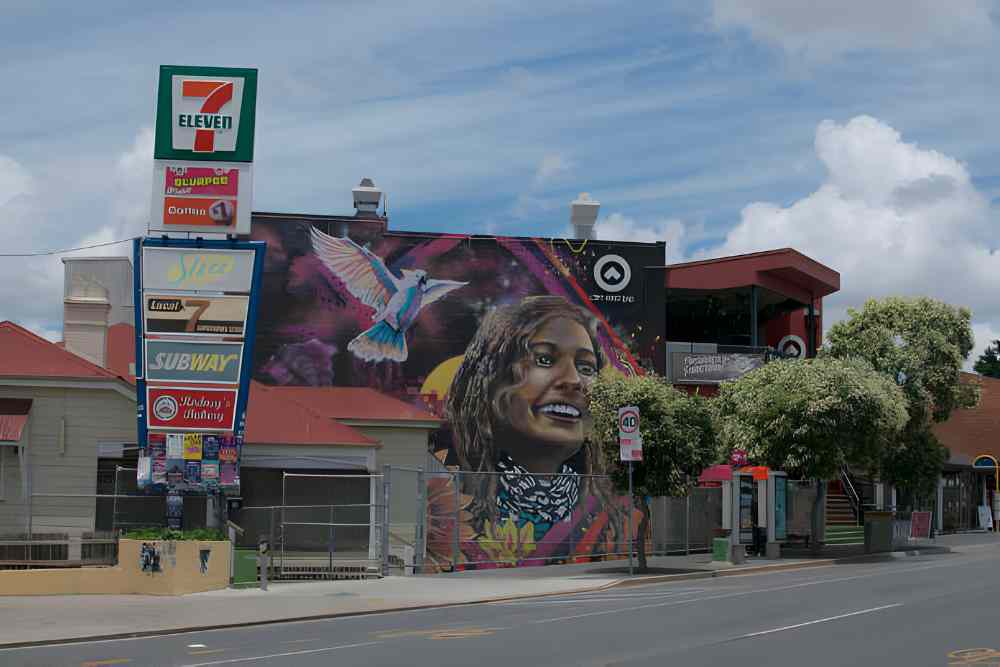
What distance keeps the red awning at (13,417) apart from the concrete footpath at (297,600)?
23.5ft

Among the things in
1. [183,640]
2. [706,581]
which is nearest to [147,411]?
[183,640]

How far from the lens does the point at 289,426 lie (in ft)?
108

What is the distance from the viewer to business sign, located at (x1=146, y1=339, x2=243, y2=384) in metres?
27.5

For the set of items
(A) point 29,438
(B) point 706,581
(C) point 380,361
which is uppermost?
(C) point 380,361

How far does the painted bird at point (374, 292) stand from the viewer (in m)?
38.3

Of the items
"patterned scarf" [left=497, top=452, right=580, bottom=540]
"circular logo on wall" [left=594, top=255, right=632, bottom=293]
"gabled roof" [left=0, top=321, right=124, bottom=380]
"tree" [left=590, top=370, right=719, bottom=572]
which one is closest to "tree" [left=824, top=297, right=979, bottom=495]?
"circular logo on wall" [left=594, top=255, right=632, bottom=293]

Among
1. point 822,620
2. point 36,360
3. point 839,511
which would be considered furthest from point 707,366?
point 822,620

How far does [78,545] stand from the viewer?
81.6ft

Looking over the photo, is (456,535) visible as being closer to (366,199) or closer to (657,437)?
(657,437)

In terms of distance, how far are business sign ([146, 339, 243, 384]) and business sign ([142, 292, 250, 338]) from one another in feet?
1.01

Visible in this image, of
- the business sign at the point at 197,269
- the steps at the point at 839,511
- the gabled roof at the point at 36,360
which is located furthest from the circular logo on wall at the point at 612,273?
the gabled roof at the point at 36,360

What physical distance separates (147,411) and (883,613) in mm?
16228

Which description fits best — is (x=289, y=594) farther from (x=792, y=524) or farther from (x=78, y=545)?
(x=792, y=524)

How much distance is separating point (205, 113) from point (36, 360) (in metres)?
7.78
